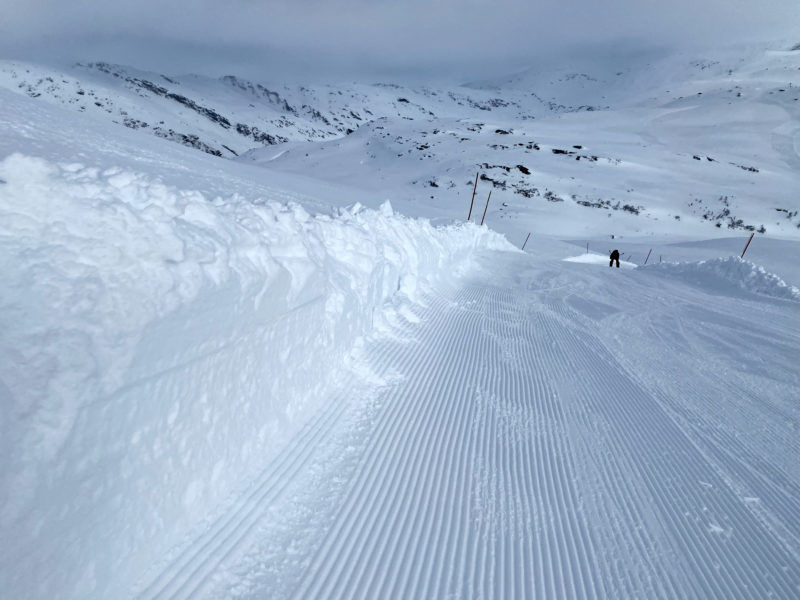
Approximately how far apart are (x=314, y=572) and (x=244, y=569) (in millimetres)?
311

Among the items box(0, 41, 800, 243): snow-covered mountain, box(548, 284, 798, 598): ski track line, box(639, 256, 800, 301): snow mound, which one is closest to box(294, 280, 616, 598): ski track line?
box(548, 284, 798, 598): ski track line

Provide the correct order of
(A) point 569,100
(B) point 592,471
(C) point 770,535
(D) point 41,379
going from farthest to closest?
(A) point 569,100
(B) point 592,471
(C) point 770,535
(D) point 41,379

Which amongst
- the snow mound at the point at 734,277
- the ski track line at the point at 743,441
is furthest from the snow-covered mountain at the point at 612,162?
the ski track line at the point at 743,441

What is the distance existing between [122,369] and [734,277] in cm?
1656

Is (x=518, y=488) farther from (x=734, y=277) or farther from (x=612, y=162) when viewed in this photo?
(x=612, y=162)

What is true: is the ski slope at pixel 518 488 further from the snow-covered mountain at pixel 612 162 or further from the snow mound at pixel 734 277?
the snow-covered mountain at pixel 612 162

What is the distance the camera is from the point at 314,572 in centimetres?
183

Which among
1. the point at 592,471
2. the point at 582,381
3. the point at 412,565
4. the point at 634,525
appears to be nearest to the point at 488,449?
the point at 592,471

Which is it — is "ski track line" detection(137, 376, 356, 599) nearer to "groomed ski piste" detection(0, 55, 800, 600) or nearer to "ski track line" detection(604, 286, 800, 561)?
"groomed ski piste" detection(0, 55, 800, 600)

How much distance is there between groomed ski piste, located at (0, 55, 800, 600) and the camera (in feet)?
4.53

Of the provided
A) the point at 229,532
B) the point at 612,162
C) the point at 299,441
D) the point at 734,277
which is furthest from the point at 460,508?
the point at 612,162

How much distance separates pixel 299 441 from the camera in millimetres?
2645

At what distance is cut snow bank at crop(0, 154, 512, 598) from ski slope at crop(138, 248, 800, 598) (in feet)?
0.92

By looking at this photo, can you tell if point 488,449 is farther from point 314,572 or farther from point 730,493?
point 730,493
